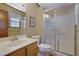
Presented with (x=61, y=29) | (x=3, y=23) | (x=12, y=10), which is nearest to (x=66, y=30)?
(x=61, y=29)

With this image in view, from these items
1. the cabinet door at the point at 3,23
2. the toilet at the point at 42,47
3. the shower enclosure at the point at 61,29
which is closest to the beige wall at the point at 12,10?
the cabinet door at the point at 3,23

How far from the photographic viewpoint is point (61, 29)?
327cm

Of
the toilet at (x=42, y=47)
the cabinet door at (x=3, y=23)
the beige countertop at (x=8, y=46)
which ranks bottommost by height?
the toilet at (x=42, y=47)

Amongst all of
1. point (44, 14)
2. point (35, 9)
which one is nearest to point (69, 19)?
point (44, 14)

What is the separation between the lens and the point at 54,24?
3199 millimetres

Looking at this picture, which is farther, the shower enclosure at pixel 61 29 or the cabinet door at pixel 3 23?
the shower enclosure at pixel 61 29

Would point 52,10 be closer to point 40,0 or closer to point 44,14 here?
point 44,14

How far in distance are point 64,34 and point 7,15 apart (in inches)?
71.2

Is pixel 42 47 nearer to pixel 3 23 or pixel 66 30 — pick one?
pixel 66 30

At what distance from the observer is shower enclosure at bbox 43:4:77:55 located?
9.86 ft

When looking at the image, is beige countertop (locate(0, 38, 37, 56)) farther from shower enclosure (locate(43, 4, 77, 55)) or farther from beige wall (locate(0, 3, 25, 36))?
shower enclosure (locate(43, 4, 77, 55))

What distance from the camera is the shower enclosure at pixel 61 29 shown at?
118 inches

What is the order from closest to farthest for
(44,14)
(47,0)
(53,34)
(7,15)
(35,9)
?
1. (47,0)
2. (7,15)
3. (35,9)
4. (44,14)
5. (53,34)

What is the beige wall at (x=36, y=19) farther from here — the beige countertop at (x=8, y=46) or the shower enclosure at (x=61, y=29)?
the beige countertop at (x=8, y=46)
